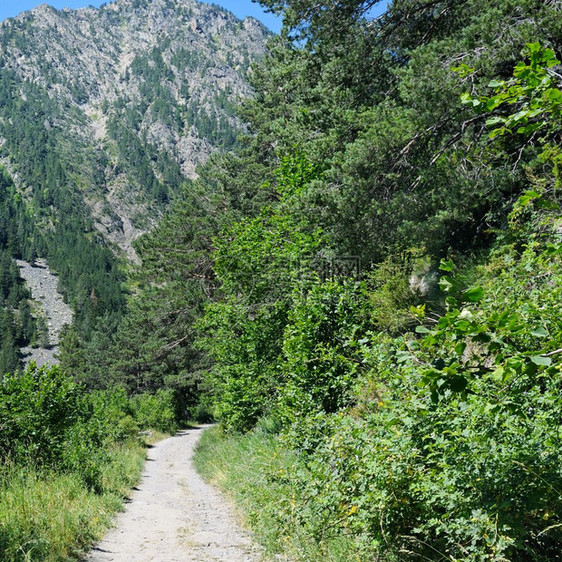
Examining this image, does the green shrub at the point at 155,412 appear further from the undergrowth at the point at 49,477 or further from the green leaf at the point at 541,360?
the green leaf at the point at 541,360

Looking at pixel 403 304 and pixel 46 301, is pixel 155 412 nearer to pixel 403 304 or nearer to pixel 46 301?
pixel 403 304

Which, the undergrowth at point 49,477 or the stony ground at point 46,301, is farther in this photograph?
the stony ground at point 46,301

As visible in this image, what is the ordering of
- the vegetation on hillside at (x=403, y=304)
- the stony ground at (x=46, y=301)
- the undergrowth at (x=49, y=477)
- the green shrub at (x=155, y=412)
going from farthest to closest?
the stony ground at (x=46, y=301) → the green shrub at (x=155, y=412) → the undergrowth at (x=49, y=477) → the vegetation on hillside at (x=403, y=304)

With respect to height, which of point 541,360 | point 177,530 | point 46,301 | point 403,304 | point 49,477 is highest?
point 46,301

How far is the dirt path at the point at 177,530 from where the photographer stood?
6.02m

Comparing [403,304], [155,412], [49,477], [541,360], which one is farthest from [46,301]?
[541,360]

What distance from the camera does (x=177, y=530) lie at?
24.3 ft

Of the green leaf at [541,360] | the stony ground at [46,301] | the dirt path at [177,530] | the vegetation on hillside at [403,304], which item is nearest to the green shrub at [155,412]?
the vegetation on hillside at [403,304]

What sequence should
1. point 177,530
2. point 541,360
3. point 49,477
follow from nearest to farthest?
point 541,360 < point 177,530 < point 49,477

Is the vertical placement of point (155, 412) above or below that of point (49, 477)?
below

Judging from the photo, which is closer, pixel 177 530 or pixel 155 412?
pixel 177 530

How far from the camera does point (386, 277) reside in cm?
1129

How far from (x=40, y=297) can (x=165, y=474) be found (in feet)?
482

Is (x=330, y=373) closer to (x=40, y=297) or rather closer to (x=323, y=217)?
(x=323, y=217)
